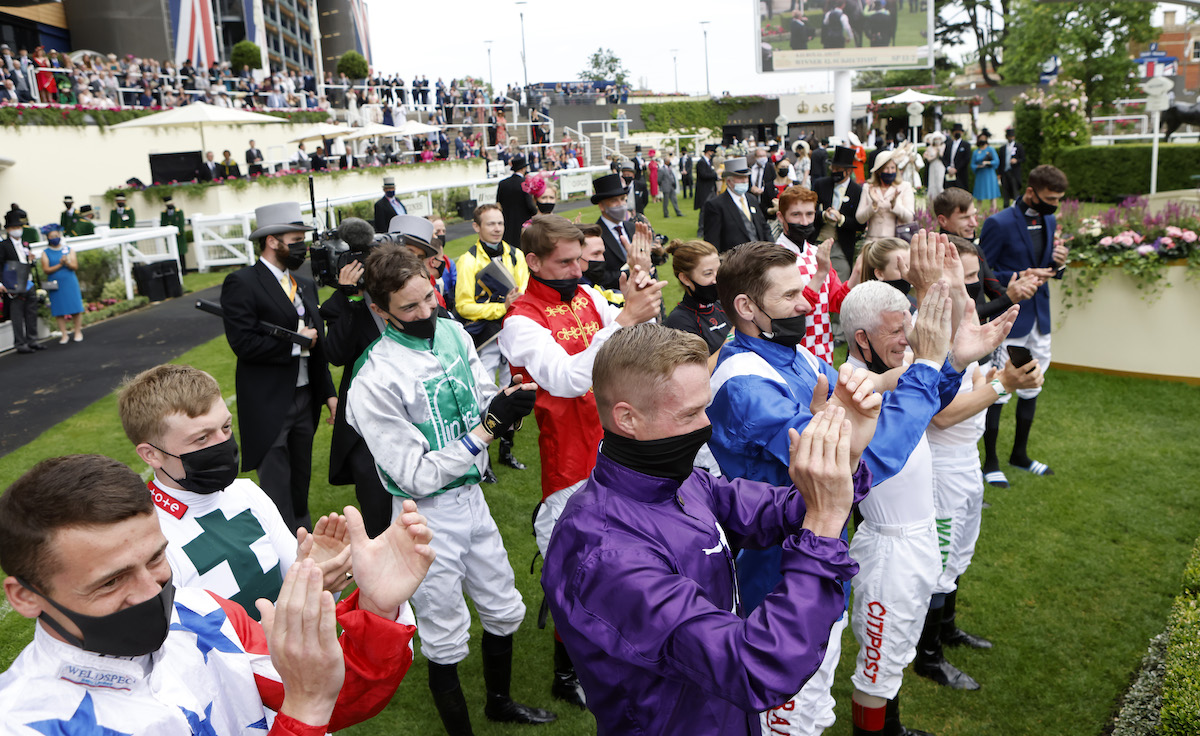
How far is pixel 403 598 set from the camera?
2.08 metres

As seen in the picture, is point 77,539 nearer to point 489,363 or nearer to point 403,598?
point 403,598

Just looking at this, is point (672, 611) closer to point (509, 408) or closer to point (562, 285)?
point (509, 408)

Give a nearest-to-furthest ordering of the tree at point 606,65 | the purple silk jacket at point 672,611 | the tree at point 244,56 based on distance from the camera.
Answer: the purple silk jacket at point 672,611
the tree at point 244,56
the tree at point 606,65

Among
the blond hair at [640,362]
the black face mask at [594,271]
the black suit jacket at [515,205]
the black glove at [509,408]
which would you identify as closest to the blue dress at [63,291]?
the black suit jacket at [515,205]

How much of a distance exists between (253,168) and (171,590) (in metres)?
25.5

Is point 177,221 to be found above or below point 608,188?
below

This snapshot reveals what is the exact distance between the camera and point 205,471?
9.40 ft

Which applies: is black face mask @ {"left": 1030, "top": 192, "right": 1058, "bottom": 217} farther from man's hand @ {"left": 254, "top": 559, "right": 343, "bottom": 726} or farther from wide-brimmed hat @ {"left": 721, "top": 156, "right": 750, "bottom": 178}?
man's hand @ {"left": 254, "top": 559, "right": 343, "bottom": 726}

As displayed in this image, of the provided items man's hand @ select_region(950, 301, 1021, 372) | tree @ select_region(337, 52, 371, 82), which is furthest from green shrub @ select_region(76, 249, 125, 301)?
tree @ select_region(337, 52, 371, 82)

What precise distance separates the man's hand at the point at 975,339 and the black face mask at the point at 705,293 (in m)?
1.60

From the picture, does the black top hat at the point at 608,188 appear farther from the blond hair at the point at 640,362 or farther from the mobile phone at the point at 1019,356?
the blond hair at the point at 640,362

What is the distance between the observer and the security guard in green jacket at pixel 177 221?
19500 millimetres

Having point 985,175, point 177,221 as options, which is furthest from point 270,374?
point 985,175

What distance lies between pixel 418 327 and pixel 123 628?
6.70ft
